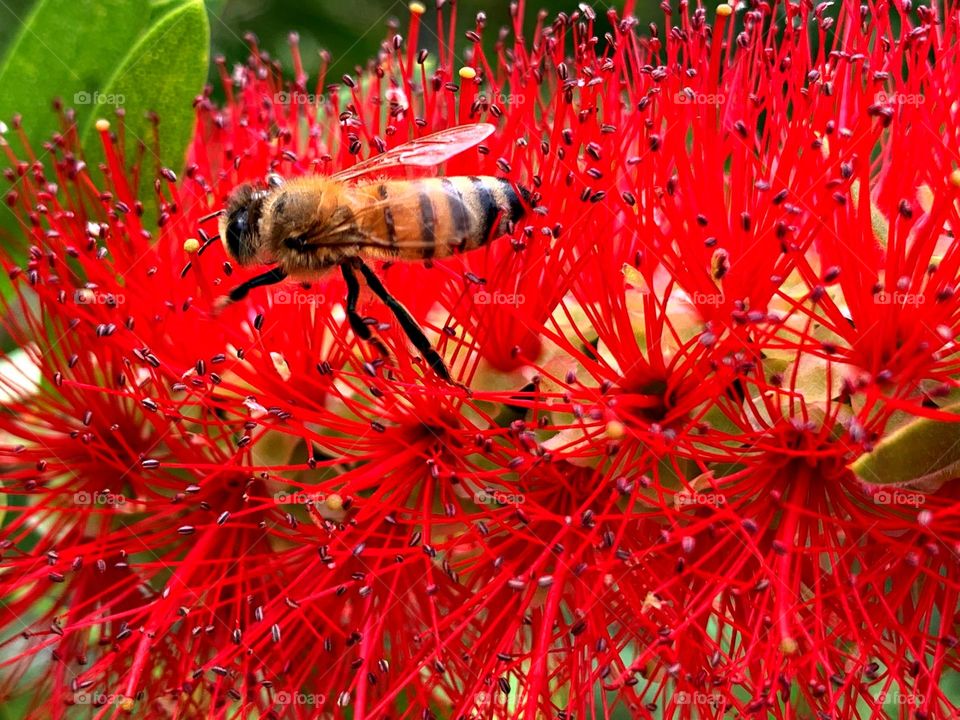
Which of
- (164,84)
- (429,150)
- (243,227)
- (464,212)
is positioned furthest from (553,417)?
(164,84)

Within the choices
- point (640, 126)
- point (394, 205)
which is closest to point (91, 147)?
point (394, 205)

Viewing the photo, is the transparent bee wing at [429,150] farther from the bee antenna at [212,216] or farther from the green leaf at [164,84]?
the green leaf at [164,84]

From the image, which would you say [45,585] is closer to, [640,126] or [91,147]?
[91,147]

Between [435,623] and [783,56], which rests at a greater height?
[783,56]

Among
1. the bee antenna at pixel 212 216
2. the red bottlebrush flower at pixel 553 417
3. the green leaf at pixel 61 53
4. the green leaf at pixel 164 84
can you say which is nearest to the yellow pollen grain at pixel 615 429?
the red bottlebrush flower at pixel 553 417

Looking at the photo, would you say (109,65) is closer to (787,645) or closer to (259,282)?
(259,282)

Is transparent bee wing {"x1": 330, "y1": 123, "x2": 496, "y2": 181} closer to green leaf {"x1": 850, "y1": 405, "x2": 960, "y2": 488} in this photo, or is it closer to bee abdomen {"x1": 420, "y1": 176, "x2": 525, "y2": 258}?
bee abdomen {"x1": 420, "y1": 176, "x2": 525, "y2": 258}

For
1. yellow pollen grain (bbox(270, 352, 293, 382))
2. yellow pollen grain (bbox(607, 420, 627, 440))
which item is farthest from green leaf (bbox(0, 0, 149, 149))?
yellow pollen grain (bbox(607, 420, 627, 440))
